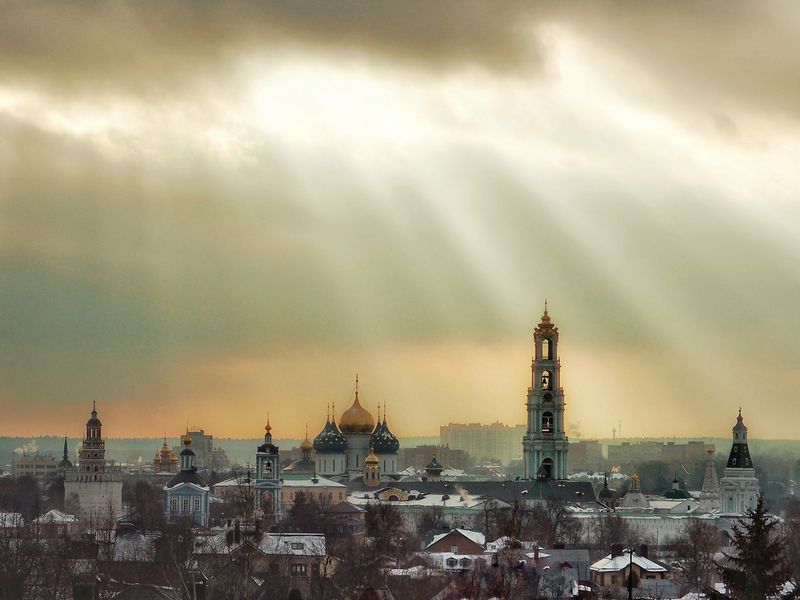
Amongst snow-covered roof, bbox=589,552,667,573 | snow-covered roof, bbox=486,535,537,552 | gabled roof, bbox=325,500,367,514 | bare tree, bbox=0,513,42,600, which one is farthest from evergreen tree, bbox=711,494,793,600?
gabled roof, bbox=325,500,367,514

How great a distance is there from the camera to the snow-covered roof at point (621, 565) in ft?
243

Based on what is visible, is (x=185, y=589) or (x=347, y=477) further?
(x=347, y=477)

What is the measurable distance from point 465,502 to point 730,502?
17.2 meters

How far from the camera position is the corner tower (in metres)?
128

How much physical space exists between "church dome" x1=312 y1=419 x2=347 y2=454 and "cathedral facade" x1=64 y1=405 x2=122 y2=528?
1160 inches

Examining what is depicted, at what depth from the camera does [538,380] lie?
127 m

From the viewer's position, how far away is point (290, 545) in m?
72.6

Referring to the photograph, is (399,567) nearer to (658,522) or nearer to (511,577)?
(511,577)

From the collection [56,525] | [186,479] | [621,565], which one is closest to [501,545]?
[621,565]

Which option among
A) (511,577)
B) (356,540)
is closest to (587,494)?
(356,540)

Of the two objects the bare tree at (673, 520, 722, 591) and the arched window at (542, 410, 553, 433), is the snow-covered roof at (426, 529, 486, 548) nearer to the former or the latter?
the bare tree at (673, 520, 722, 591)

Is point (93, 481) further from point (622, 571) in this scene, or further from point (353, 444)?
point (622, 571)

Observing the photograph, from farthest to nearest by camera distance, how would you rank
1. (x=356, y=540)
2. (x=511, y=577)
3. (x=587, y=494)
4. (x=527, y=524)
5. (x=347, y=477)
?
(x=347, y=477)
(x=587, y=494)
(x=527, y=524)
(x=356, y=540)
(x=511, y=577)

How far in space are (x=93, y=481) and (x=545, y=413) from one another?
1035 inches
